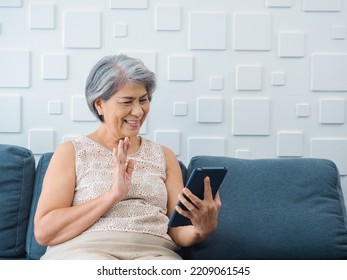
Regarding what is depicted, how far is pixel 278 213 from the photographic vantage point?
2.39 m

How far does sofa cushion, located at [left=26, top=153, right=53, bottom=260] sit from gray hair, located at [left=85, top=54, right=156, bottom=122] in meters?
0.40

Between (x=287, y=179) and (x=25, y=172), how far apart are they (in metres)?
0.97

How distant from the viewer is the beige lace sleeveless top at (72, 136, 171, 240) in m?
2.15

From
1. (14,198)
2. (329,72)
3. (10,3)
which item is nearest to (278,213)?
(329,72)

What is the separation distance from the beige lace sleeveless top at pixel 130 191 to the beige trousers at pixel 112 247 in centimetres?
3

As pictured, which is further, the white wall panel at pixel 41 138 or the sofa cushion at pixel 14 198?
the white wall panel at pixel 41 138

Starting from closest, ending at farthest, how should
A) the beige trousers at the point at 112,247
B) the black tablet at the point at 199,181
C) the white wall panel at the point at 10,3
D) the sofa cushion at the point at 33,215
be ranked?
the black tablet at the point at 199,181 < the beige trousers at the point at 112,247 < the sofa cushion at the point at 33,215 < the white wall panel at the point at 10,3

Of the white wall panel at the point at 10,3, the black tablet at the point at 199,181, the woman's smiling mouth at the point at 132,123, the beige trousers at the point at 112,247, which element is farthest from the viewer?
the white wall panel at the point at 10,3

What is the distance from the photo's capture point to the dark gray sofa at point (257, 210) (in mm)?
2352

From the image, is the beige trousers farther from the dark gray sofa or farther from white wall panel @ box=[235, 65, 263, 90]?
white wall panel @ box=[235, 65, 263, 90]

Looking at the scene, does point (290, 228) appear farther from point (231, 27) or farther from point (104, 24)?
point (104, 24)

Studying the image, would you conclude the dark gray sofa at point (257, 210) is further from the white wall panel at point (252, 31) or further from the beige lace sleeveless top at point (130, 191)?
the white wall panel at point (252, 31)

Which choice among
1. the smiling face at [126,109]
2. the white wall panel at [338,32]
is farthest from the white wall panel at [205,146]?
the white wall panel at [338,32]
